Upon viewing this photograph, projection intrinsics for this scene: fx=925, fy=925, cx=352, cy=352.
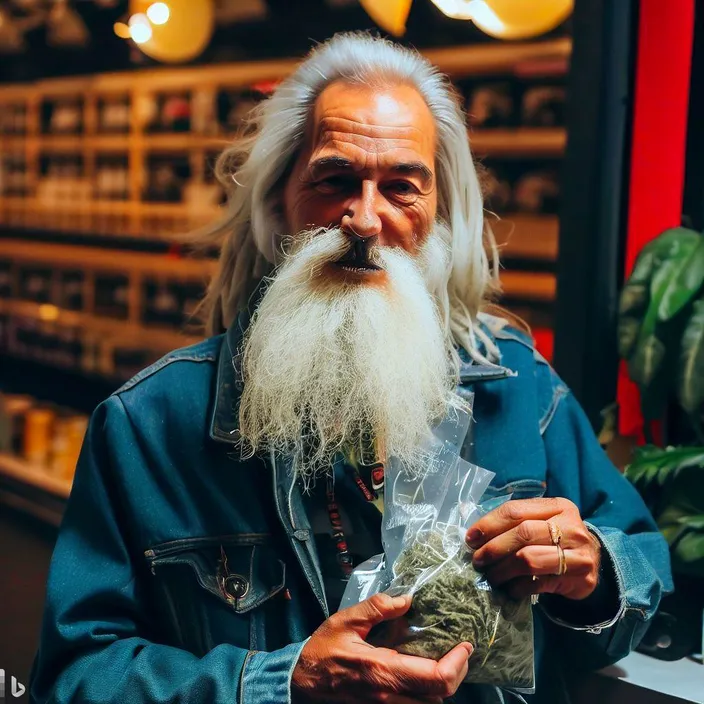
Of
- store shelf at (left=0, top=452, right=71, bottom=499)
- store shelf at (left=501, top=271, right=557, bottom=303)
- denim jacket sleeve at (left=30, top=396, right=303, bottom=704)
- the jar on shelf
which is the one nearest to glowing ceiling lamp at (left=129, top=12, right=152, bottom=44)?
store shelf at (left=501, top=271, right=557, bottom=303)

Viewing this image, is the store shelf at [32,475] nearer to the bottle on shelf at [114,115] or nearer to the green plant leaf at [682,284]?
the bottle on shelf at [114,115]

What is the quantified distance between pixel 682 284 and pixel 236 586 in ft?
3.49

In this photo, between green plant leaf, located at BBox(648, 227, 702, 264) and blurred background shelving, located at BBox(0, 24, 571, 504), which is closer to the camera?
green plant leaf, located at BBox(648, 227, 702, 264)

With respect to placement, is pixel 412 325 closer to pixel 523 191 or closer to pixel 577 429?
pixel 577 429

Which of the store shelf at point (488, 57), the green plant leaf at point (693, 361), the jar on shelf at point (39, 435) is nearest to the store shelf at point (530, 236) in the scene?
the store shelf at point (488, 57)

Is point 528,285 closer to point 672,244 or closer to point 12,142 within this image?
point 672,244

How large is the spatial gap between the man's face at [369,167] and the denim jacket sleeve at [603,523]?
42 centimetres

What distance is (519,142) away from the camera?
3098 millimetres

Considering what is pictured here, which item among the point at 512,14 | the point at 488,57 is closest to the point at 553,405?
the point at 512,14

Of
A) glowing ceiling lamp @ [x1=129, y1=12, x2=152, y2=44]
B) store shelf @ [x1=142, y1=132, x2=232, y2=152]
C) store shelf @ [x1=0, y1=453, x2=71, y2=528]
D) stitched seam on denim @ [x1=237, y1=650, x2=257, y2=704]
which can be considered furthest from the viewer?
store shelf @ [x1=0, y1=453, x2=71, y2=528]

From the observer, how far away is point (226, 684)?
1.29 m

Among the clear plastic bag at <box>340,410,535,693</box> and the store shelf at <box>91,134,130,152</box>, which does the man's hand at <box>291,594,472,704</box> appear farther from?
the store shelf at <box>91,134,130,152</box>

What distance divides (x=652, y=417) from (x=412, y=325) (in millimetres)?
784

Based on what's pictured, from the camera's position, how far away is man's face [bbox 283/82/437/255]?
4.66ft
